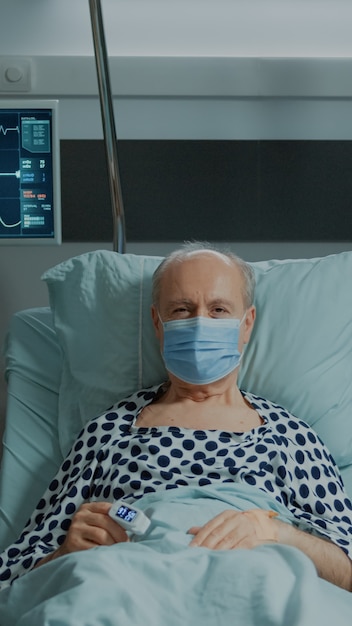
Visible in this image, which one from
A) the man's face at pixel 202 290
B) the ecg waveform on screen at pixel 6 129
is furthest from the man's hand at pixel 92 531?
the ecg waveform on screen at pixel 6 129

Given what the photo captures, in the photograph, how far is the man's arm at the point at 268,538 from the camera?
1.74 m

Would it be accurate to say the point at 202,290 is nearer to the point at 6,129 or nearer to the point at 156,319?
the point at 156,319

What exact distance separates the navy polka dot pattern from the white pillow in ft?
0.47

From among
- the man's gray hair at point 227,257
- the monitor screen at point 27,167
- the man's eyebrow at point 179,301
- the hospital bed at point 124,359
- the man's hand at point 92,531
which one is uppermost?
the monitor screen at point 27,167

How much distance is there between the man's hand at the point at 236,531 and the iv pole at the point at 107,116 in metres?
1.05

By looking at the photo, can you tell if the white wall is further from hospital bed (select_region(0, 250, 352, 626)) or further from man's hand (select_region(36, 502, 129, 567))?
man's hand (select_region(36, 502, 129, 567))

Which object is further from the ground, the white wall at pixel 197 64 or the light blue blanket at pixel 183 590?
the white wall at pixel 197 64

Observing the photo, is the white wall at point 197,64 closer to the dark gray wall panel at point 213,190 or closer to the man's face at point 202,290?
the dark gray wall panel at point 213,190

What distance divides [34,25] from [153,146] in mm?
→ 500

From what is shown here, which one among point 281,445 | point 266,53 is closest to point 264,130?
point 266,53

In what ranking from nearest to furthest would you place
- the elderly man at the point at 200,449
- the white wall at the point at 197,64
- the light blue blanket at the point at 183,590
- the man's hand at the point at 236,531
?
the light blue blanket at the point at 183,590 → the man's hand at the point at 236,531 → the elderly man at the point at 200,449 → the white wall at the point at 197,64

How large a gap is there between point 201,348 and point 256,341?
26 cm

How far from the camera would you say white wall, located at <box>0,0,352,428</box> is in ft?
9.88

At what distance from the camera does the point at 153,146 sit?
305 centimetres
